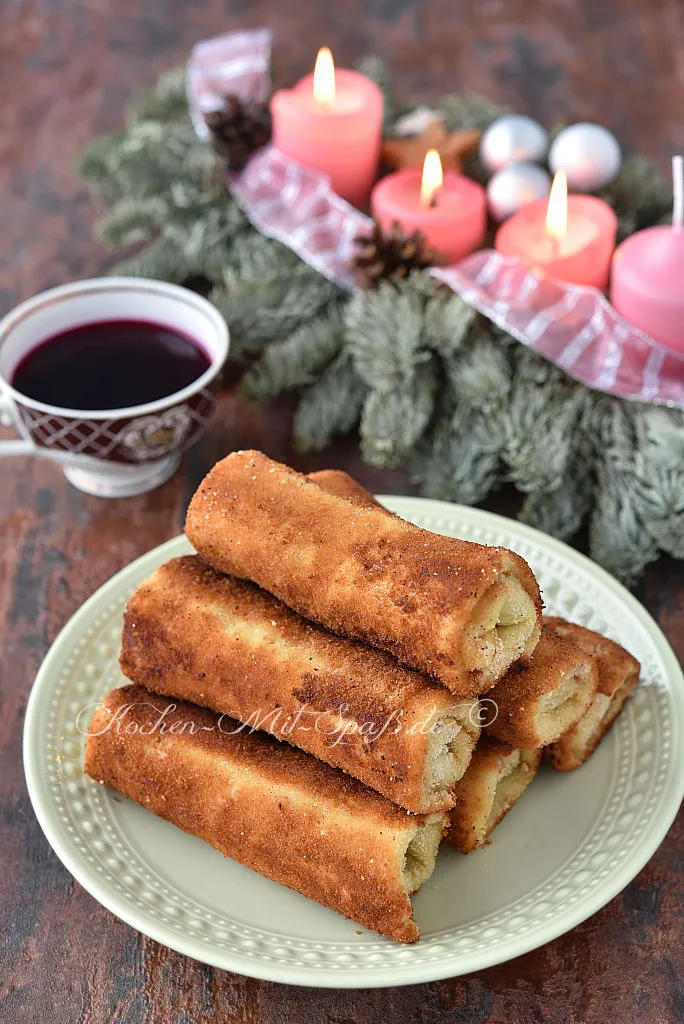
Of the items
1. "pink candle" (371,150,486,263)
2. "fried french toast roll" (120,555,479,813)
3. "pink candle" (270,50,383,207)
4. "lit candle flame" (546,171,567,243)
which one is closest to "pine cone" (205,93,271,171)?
"pink candle" (270,50,383,207)

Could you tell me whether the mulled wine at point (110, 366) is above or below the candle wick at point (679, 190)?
below

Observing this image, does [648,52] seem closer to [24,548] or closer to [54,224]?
[54,224]

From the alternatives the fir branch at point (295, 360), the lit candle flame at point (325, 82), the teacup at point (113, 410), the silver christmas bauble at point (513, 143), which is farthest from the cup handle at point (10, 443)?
the silver christmas bauble at point (513, 143)

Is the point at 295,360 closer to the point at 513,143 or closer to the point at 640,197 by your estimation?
the point at 513,143

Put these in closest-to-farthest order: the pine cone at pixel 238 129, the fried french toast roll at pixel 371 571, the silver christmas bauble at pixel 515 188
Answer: the fried french toast roll at pixel 371 571 → the silver christmas bauble at pixel 515 188 → the pine cone at pixel 238 129

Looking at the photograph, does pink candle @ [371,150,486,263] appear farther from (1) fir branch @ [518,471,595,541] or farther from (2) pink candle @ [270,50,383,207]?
(1) fir branch @ [518,471,595,541]

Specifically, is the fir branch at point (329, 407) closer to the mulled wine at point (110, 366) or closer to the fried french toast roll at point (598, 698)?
the mulled wine at point (110, 366)
